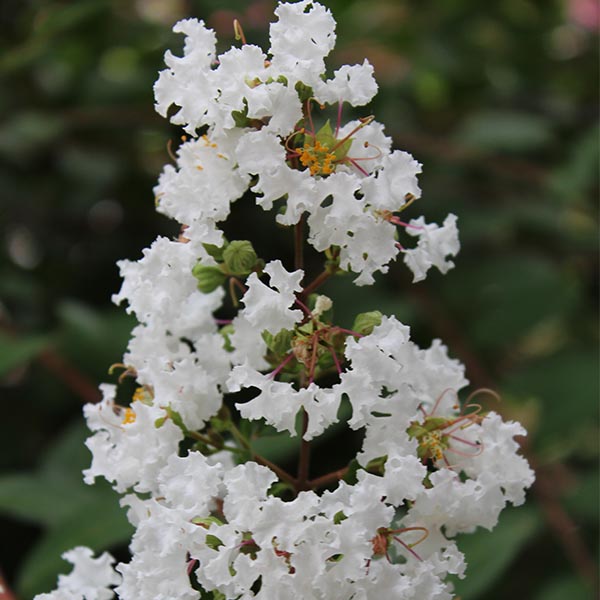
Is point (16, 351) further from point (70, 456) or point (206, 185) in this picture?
point (206, 185)

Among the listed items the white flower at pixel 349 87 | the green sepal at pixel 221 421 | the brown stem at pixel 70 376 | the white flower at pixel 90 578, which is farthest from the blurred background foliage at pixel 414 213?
the white flower at pixel 349 87

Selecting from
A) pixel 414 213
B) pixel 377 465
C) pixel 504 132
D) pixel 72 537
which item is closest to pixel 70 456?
pixel 72 537

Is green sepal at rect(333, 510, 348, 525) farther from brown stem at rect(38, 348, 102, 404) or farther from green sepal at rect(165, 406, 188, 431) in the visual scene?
brown stem at rect(38, 348, 102, 404)

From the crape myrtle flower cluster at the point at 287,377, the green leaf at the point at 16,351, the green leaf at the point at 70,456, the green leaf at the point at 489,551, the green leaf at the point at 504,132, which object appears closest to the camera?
the crape myrtle flower cluster at the point at 287,377

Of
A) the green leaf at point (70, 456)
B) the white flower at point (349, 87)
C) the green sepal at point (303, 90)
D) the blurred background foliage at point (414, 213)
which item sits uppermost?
the blurred background foliage at point (414, 213)

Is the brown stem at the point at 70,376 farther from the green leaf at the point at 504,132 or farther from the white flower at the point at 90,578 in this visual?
the green leaf at the point at 504,132

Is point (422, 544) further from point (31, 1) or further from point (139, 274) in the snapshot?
point (31, 1)

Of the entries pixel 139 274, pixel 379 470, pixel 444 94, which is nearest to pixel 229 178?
pixel 139 274

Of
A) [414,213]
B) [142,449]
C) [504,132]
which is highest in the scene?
[504,132]
